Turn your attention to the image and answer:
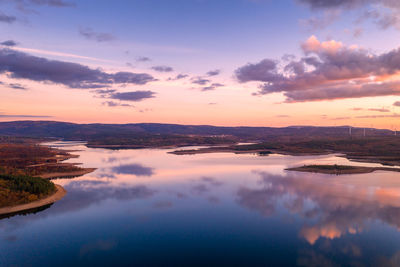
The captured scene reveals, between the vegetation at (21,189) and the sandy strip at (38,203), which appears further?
the vegetation at (21,189)

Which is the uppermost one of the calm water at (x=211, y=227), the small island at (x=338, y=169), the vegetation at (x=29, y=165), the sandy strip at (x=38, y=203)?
the vegetation at (x=29, y=165)

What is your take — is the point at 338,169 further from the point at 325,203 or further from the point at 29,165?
the point at 29,165

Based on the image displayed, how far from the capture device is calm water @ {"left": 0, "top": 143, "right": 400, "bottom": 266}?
105 feet

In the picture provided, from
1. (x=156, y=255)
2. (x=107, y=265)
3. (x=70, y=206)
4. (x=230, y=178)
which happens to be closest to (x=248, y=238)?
(x=156, y=255)

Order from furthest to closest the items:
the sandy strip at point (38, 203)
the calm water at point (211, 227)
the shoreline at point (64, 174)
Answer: the shoreline at point (64, 174) < the sandy strip at point (38, 203) < the calm water at point (211, 227)

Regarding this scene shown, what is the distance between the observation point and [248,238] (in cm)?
3728

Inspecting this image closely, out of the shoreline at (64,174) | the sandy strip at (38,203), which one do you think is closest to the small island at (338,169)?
the shoreline at (64,174)

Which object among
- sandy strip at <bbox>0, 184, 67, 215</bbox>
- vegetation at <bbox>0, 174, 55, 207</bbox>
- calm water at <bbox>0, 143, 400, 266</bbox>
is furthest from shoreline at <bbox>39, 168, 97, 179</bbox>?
sandy strip at <bbox>0, 184, 67, 215</bbox>

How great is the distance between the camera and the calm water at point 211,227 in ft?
105

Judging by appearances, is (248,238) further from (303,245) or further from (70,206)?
(70,206)

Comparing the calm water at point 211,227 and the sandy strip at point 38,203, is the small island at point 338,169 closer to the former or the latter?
the calm water at point 211,227

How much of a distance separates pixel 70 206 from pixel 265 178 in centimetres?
5220

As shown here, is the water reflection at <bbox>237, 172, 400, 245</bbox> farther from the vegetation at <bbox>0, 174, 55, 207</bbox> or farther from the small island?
the vegetation at <bbox>0, 174, 55, 207</bbox>

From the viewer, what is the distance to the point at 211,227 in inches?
1624
